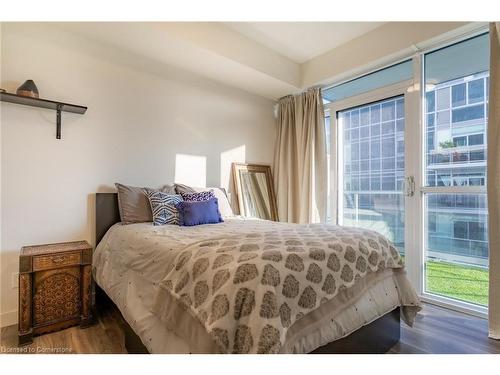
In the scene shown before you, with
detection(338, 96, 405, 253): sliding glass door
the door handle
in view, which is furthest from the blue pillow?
the door handle

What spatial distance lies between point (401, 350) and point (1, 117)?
10.8 feet

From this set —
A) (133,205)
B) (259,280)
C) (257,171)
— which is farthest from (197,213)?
(257,171)

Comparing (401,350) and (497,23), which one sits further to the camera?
(497,23)

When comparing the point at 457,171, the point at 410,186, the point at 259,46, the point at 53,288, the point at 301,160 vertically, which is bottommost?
the point at 53,288

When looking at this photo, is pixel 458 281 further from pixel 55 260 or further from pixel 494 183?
pixel 55 260

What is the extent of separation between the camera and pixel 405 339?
1.87 meters

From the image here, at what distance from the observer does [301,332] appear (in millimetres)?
→ 1212

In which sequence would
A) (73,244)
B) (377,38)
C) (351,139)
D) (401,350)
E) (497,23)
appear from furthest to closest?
1. (351,139)
2. (377,38)
3. (73,244)
4. (497,23)
5. (401,350)

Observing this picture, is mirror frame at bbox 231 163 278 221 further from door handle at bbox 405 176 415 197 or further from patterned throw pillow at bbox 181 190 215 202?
door handle at bbox 405 176 415 197

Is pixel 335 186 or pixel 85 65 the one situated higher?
pixel 85 65

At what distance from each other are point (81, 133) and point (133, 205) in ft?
2.59

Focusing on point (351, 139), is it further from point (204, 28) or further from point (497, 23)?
point (204, 28)

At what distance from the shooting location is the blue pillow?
2.37 metres

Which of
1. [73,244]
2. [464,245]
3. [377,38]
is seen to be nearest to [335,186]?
[464,245]
